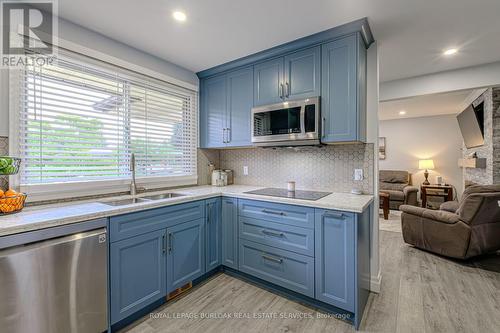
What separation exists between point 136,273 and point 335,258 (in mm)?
1561

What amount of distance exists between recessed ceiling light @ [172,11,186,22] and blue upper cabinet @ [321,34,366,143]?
126 cm

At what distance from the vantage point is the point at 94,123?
2.17 meters

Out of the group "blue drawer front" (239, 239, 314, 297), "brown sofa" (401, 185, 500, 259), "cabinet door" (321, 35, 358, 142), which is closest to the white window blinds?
"blue drawer front" (239, 239, 314, 297)

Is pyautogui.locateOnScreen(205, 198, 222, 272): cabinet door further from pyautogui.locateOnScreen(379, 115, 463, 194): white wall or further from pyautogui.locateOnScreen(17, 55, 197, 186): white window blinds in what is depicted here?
pyautogui.locateOnScreen(379, 115, 463, 194): white wall

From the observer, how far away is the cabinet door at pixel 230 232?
8.17 ft

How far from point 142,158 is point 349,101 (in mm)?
2167

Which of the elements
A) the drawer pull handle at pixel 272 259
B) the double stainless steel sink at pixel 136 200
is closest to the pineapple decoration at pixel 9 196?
the double stainless steel sink at pixel 136 200

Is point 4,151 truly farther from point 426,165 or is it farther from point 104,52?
point 426,165

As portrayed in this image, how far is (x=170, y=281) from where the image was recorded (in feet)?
6.78

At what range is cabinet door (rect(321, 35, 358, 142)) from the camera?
2.07 metres

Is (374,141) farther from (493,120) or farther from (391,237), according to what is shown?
(493,120)

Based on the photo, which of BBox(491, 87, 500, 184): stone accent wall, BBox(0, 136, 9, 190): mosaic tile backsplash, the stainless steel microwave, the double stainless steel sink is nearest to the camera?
BBox(0, 136, 9, 190): mosaic tile backsplash

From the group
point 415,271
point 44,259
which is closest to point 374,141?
point 415,271

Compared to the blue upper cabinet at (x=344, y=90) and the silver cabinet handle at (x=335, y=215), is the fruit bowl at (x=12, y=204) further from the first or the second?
the blue upper cabinet at (x=344, y=90)
